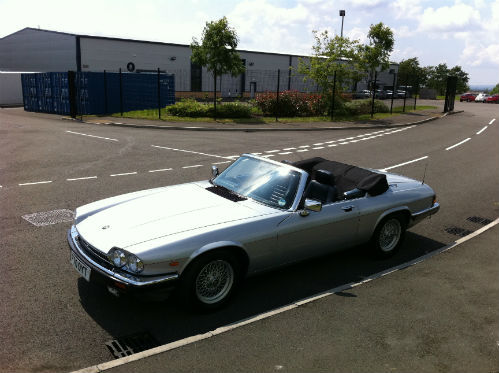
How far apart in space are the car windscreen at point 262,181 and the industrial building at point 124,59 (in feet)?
97.4

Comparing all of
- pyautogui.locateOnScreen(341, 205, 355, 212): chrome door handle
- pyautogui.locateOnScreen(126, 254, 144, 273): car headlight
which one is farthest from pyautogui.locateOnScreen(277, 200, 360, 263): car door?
pyautogui.locateOnScreen(126, 254, 144, 273): car headlight

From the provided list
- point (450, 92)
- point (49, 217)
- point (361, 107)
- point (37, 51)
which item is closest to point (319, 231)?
point (49, 217)

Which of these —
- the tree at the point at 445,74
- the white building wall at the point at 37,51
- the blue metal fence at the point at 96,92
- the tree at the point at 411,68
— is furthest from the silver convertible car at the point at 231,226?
the tree at the point at 445,74

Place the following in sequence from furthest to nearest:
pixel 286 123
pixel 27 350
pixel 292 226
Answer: pixel 286 123, pixel 292 226, pixel 27 350

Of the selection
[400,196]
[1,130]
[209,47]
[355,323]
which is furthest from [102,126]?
[355,323]

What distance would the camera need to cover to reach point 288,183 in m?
5.30

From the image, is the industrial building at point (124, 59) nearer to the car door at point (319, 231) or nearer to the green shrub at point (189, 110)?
the green shrub at point (189, 110)

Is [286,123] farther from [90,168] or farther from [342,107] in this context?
[90,168]

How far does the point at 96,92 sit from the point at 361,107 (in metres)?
17.4

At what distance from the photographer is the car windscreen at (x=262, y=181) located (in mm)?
5195

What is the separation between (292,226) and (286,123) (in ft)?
63.7

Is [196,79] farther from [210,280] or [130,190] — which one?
[210,280]

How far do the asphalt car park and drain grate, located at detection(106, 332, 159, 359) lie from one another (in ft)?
0.21

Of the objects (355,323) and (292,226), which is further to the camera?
(292,226)
